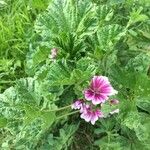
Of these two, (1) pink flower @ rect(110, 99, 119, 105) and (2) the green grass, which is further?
(2) the green grass

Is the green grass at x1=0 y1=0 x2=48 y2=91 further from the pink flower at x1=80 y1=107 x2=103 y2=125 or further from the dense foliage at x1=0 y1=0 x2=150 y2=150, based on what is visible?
the pink flower at x1=80 y1=107 x2=103 y2=125

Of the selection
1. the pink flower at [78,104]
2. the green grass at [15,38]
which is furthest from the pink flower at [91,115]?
the green grass at [15,38]

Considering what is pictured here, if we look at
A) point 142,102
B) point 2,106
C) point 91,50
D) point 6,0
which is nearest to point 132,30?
point 91,50

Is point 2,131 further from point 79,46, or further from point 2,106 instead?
point 79,46

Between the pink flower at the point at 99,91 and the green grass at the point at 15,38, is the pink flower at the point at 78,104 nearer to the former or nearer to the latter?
the pink flower at the point at 99,91

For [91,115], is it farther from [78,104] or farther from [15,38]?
[15,38]

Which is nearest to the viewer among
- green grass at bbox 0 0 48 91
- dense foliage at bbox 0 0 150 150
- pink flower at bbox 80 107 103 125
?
dense foliage at bbox 0 0 150 150

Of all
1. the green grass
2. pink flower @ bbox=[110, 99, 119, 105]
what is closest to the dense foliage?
pink flower @ bbox=[110, 99, 119, 105]
